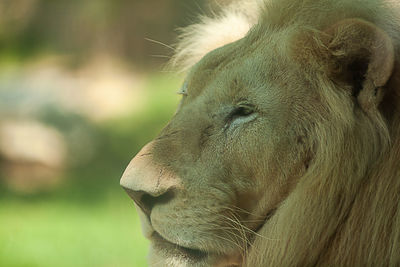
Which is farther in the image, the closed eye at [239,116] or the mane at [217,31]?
the mane at [217,31]

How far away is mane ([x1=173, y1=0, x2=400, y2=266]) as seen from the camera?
243cm

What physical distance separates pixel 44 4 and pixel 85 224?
6.25m

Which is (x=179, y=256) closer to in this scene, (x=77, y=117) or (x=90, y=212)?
(x=90, y=212)

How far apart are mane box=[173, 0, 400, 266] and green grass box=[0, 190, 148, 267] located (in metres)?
2.71

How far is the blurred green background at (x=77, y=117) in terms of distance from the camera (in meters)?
5.98

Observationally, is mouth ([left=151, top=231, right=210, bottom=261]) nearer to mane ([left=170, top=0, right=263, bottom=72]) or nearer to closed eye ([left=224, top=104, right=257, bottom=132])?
closed eye ([left=224, top=104, right=257, bottom=132])

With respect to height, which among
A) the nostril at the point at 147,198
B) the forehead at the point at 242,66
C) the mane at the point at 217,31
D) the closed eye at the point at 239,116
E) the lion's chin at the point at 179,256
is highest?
the mane at the point at 217,31

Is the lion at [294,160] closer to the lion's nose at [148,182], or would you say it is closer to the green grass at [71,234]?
the lion's nose at [148,182]

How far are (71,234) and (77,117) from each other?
2.90 metres

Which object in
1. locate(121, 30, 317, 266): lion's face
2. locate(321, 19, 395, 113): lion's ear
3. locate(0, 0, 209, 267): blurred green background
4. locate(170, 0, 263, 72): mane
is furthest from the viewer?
locate(0, 0, 209, 267): blurred green background

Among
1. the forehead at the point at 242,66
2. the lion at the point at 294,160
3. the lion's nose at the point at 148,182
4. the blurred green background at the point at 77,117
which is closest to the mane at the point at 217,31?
the forehead at the point at 242,66

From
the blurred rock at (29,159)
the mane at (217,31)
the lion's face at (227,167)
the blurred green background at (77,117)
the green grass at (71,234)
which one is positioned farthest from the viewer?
the blurred rock at (29,159)

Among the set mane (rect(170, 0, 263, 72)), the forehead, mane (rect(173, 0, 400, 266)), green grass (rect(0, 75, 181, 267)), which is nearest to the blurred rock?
green grass (rect(0, 75, 181, 267))

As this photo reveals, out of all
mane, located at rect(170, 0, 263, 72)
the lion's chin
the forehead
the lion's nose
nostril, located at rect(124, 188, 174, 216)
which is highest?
mane, located at rect(170, 0, 263, 72)
